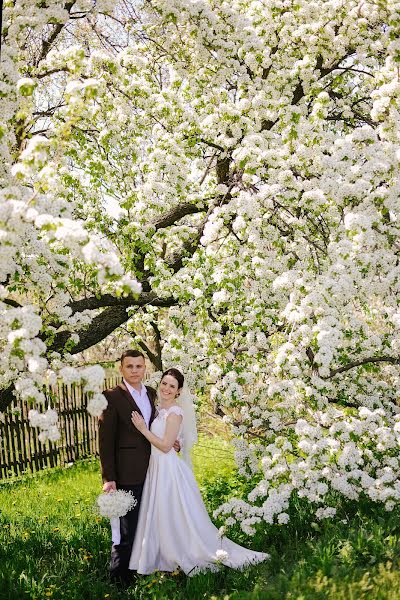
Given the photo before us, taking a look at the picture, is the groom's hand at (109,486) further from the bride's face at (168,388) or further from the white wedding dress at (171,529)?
the bride's face at (168,388)

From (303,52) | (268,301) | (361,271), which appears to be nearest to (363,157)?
(361,271)

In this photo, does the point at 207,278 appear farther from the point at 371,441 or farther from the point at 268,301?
the point at 371,441

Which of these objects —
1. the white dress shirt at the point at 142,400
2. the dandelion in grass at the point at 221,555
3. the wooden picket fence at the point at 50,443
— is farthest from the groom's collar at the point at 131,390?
the wooden picket fence at the point at 50,443

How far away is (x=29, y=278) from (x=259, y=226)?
236 centimetres

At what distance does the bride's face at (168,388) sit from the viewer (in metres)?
5.81

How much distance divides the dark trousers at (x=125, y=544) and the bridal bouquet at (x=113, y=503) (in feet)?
1.31

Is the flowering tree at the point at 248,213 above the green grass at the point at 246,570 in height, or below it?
above

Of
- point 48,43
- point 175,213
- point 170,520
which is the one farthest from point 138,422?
point 48,43

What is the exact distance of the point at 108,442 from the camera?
18.0 ft

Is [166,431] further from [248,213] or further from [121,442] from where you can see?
[248,213]

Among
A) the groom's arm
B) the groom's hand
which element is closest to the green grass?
the groom's hand

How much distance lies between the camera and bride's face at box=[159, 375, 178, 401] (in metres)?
5.81

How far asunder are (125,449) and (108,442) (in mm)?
174

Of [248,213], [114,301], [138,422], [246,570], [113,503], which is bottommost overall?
[246,570]
